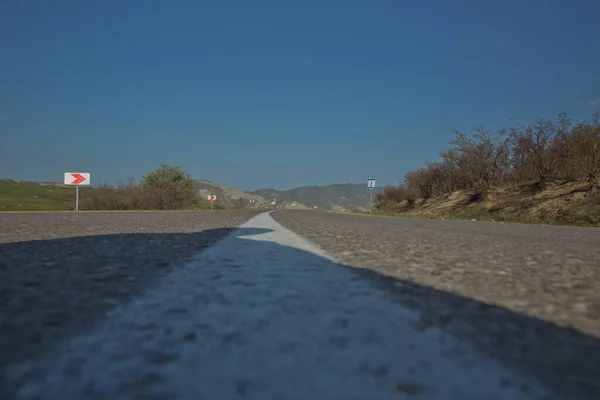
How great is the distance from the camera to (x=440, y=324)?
1304 millimetres

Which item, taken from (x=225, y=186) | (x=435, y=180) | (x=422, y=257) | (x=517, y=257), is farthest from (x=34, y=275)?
(x=225, y=186)

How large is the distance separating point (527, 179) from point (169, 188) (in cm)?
3210

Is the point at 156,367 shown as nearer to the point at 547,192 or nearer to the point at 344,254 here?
the point at 344,254

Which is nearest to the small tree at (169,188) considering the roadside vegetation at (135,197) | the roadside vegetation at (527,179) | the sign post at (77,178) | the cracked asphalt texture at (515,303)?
the roadside vegetation at (135,197)

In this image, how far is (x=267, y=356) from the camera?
0.94 meters

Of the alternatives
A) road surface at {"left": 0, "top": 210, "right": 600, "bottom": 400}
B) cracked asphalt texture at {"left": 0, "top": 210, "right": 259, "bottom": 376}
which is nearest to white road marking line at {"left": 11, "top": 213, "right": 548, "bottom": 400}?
road surface at {"left": 0, "top": 210, "right": 600, "bottom": 400}

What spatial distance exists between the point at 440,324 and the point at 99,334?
106 centimetres

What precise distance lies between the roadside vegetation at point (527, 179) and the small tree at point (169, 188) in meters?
24.8

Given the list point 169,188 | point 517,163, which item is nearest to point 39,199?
point 169,188

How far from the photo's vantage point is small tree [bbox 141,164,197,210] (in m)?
37.4

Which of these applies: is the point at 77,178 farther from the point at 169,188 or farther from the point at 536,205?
the point at 536,205

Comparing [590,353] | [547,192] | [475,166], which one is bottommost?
[590,353]

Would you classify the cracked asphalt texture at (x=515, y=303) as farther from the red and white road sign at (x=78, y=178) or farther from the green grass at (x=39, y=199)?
the red and white road sign at (x=78, y=178)

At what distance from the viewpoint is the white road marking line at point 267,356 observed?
0.78m
